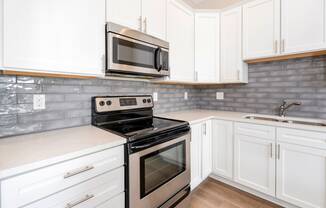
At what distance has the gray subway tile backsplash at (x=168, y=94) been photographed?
3.84 feet

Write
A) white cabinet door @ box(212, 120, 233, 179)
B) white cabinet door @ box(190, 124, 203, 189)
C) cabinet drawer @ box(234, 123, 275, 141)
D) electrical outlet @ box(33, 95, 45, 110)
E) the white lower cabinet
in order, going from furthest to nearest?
white cabinet door @ box(212, 120, 233, 179)
white cabinet door @ box(190, 124, 203, 189)
cabinet drawer @ box(234, 123, 275, 141)
the white lower cabinet
electrical outlet @ box(33, 95, 45, 110)

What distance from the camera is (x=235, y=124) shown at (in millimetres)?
1976

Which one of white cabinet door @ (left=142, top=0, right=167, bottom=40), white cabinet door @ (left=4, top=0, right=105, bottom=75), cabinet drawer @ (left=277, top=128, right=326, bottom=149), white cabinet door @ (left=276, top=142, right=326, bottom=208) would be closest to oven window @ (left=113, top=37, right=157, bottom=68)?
white cabinet door @ (left=4, top=0, right=105, bottom=75)

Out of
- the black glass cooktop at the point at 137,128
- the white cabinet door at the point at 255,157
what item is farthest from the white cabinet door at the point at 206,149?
the black glass cooktop at the point at 137,128

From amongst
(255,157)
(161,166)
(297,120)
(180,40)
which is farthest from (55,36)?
(297,120)

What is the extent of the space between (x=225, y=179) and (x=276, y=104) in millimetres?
1226

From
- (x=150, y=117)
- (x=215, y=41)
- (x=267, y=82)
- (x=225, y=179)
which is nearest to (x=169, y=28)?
(x=215, y=41)

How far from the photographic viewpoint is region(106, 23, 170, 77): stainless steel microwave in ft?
4.30

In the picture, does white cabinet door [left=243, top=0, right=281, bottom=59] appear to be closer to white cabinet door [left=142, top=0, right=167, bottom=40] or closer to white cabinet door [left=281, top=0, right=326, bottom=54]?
white cabinet door [left=281, top=0, right=326, bottom=54]

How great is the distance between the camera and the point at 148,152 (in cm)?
122

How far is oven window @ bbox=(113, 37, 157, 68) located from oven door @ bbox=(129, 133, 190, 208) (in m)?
0.78

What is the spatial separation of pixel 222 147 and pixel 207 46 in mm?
1470

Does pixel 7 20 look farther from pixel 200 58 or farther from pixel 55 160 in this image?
pixel 200 58

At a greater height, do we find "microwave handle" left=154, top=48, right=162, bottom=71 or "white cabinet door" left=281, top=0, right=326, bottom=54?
"white cabinet door" left=281, top=0, right=326, bottom=54
